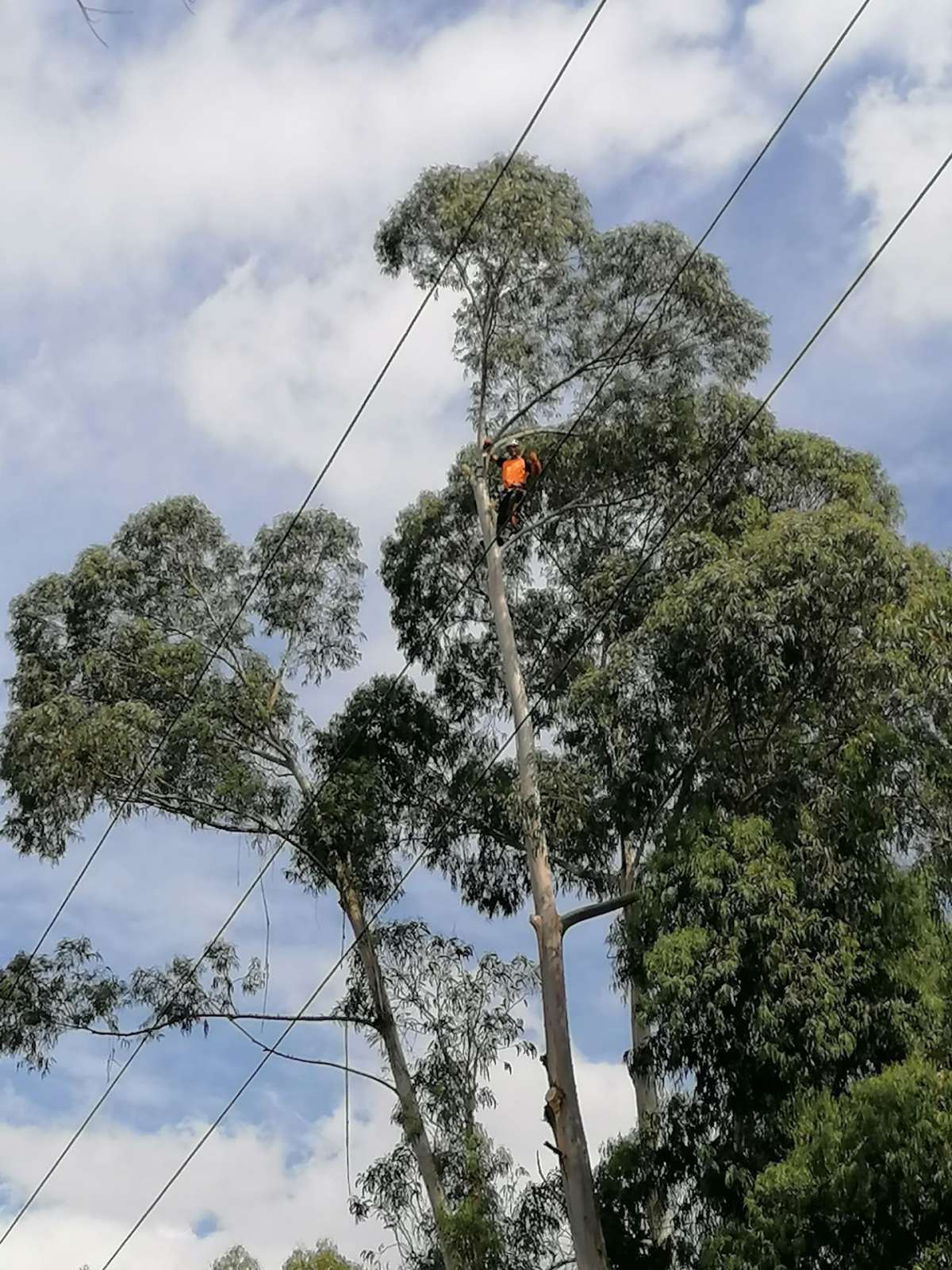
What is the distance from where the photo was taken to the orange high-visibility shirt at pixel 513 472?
15.2m

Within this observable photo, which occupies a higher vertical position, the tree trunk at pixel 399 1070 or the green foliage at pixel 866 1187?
the tree trunk at pixel 399 1070

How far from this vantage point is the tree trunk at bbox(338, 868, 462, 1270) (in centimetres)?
1400

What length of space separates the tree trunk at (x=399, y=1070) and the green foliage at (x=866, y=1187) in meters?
3.95

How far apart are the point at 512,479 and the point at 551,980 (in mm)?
4716

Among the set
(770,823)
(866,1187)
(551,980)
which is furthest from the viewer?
(551,980)

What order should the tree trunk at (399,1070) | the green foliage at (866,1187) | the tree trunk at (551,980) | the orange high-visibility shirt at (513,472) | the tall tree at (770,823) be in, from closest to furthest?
the green foliage at (866,1187) → the tall tree at (770,823) → the tree trunk at (551,980) → the tree trunk at (399,1070) → the orange high-visibility shirt at (513,472)

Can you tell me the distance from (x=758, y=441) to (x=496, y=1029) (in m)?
5.92

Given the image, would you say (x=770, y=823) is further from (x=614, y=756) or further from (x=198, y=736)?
(x=198, y=736)

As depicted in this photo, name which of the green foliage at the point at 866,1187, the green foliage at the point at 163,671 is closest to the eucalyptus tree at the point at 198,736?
the green foliage at the point at 163,671

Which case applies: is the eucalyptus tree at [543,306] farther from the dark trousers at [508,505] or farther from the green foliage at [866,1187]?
the green foliage at [866,1187]

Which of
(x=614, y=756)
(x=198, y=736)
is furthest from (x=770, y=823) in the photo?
(x=198, y=736)

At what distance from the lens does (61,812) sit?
16.1m

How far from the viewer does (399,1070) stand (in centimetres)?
1520

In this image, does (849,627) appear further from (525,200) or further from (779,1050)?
→ (525,200)
